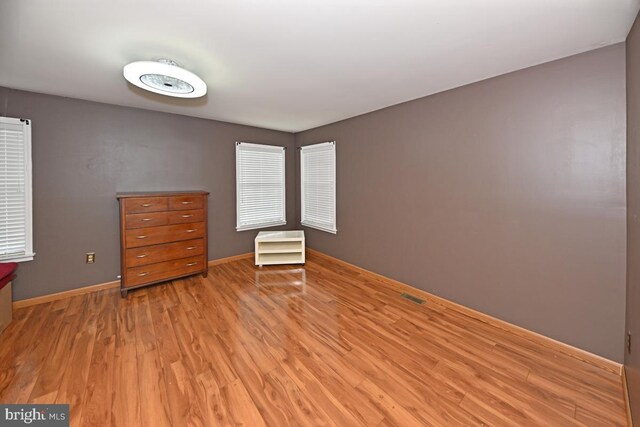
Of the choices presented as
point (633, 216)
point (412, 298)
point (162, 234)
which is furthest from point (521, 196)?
point (162, 234)

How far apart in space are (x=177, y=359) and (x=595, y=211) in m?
3.26

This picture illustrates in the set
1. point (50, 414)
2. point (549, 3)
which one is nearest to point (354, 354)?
point (50, 414)

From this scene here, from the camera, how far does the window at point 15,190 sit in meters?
2.52

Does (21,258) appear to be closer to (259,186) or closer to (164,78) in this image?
(164,78)

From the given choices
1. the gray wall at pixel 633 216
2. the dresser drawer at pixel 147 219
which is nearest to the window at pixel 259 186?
the dresser drawer at pixel 147 219

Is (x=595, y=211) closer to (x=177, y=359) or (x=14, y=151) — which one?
(x=177, y=359)

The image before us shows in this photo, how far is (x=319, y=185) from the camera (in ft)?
14.3

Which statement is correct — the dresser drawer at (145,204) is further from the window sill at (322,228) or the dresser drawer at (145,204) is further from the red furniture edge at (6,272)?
the window sill at (322,228)

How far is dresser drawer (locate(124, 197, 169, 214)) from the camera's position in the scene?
2.87 meters

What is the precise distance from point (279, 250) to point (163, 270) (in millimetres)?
1570

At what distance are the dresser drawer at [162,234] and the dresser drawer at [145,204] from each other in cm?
22

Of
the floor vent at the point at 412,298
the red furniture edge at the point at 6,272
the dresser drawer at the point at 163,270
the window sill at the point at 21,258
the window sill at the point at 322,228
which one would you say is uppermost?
the window sill at the point at 322,228

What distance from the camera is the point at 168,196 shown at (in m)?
3.14

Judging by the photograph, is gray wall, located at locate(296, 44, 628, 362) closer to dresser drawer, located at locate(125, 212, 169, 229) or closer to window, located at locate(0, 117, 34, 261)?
dresser drawer, located at locate(125, 212, 169, 229)
